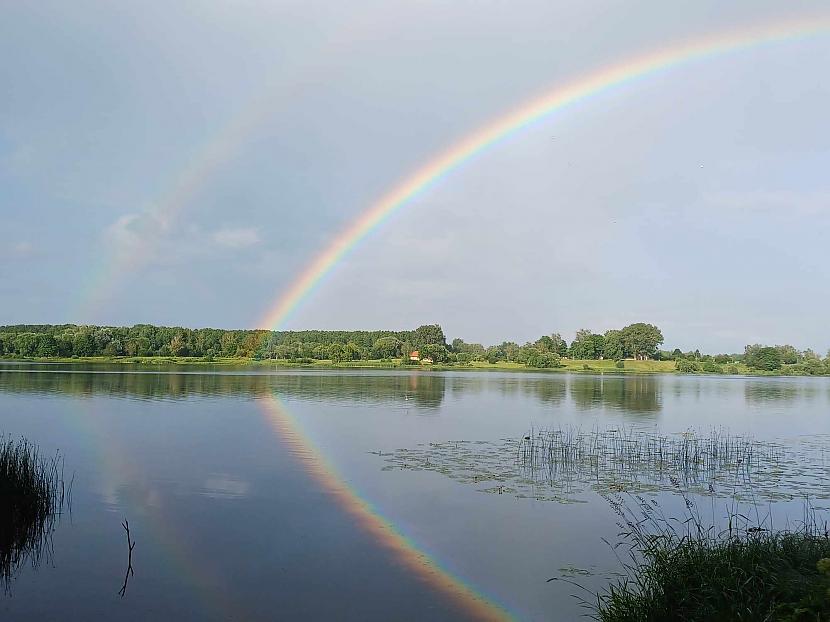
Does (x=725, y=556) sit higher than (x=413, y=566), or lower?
higher

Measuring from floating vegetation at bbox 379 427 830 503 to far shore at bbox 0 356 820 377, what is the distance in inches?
3156

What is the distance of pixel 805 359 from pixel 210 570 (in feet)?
438

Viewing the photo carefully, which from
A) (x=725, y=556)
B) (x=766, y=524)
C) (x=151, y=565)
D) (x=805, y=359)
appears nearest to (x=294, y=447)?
(x=151, y=565)

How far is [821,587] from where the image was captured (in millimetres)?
5535

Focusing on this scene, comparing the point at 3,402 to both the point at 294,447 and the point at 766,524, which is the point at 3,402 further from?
the point at 766,524

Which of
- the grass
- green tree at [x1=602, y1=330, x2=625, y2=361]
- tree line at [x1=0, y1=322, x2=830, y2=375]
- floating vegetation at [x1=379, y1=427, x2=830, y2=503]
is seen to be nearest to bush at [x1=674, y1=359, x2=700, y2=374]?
tree line at [x1=0, y1=322, x2=830, y2=375]

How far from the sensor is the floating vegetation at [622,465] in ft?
47.9

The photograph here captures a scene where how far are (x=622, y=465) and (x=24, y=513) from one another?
12715 millimetres

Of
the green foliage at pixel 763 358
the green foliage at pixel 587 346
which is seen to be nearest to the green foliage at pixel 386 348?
the green foliage at pixel 587 346

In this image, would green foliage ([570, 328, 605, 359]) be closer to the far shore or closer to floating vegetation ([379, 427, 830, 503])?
the far shore

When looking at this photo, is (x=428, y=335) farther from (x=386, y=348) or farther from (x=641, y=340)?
(x=641, y=340)

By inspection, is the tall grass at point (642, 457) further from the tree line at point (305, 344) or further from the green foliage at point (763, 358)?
the green foliage at point (763, 358)

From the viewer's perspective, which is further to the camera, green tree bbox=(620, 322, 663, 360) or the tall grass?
green tree bbox=(620, 322, 663, 360)

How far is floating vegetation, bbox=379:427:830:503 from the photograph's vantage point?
1460 centimetres
